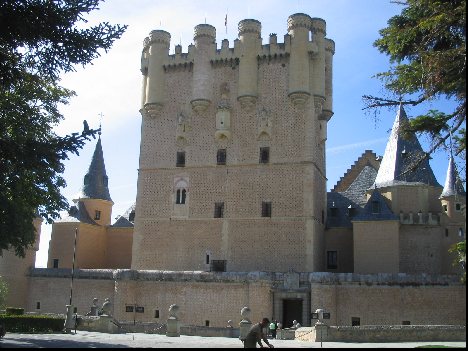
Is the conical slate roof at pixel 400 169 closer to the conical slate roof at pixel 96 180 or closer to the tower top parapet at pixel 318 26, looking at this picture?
the tower top parapet at pixel 318 26

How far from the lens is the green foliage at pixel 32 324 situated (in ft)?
81.9

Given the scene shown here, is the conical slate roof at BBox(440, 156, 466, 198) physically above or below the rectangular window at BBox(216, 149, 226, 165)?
below

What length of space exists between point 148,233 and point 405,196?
15.2m

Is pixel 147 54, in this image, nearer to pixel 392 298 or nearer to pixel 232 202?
pixel 232 202

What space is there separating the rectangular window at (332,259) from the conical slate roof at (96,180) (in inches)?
613

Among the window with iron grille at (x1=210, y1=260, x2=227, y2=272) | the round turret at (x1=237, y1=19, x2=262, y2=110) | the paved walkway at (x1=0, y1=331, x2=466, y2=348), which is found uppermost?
the round turret at (x1=237, y1=19, x2=262, y2=110)

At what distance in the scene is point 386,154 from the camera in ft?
119

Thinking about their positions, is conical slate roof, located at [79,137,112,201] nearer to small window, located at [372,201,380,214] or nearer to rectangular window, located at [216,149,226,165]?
rectangular window, located at [216,149,226,165]

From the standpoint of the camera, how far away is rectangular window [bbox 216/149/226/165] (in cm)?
3572

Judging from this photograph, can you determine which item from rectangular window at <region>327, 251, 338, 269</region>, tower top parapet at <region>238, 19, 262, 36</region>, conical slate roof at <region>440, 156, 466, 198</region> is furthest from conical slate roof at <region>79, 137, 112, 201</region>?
conical slate roof at <region>440, 156, 466, 198</region>

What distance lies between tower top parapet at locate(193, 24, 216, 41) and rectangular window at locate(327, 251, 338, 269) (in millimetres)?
15212

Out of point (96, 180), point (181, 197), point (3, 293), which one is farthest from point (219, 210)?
point (3, 293)

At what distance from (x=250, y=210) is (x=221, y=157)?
3.80 meters

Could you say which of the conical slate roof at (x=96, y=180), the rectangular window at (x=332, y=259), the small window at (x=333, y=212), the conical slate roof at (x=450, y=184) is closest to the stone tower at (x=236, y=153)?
the small window at (x=333, y=212)
